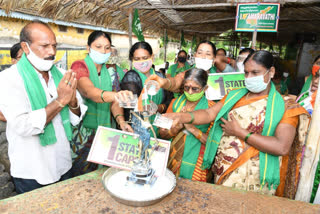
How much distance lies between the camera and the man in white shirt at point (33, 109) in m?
1.62

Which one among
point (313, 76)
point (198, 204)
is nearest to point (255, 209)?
point (198, 204)

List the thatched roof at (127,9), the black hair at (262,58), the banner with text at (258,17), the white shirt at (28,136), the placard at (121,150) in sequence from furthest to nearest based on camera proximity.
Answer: the banner with text at (258,17) < the thatched roof at (127,9) < the black hair at (262,58) < the white shirt at (28,136) < the placard at (121,150)

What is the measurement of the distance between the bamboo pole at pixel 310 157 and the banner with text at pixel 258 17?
9.98 feet

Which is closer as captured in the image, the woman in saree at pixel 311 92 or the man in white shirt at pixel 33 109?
the man in white shirt at pixel 33 109

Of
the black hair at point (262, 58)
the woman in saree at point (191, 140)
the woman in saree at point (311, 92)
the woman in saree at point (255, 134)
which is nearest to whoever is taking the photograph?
the woman in saree at point (255, 134)

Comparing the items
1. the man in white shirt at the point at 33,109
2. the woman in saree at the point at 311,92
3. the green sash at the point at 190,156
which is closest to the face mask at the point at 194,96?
the green sash at the point at 190,156

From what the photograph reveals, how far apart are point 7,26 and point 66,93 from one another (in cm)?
564

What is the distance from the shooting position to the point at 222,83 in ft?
8.85

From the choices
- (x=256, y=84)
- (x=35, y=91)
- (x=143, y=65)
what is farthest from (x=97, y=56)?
(x=256, y=84)

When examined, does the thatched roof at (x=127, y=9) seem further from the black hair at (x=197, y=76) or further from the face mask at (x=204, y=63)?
the black hair at (x=197, y=76)

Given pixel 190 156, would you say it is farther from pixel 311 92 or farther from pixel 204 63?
pixel 311 92

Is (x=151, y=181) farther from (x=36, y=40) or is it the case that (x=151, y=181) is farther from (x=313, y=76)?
(x=313, y=76)

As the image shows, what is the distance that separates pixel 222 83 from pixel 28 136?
213 centimetres

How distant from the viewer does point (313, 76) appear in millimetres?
2814
